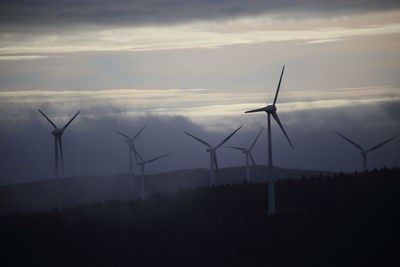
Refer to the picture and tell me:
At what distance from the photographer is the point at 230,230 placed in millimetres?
94188

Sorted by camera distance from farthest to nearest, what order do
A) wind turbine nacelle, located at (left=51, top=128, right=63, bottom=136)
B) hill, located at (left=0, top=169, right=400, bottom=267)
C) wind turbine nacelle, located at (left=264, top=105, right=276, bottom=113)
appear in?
wind turbine nacelle, located at (left=51, top=128, right=63, bottom=136) < wind turbine nacelle, located at (left=264, top=105, right=276, bottom=113) < hill, located at (left=0, top=169, right=400, bottom=267)

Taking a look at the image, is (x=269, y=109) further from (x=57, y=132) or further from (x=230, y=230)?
(x=57, y=132)

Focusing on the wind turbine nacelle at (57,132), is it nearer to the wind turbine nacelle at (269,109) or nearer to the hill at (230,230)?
the hill at (230,230)

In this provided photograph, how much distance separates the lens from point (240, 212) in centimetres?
10869

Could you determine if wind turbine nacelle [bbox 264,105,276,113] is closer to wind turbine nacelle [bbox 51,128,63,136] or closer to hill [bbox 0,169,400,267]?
hill [bbox 0,169,400,267]

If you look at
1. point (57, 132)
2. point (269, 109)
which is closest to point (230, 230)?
point (269, 109)

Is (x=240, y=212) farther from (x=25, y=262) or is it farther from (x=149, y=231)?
(x=25, y=262)

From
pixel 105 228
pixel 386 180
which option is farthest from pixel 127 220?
pixel 386 180

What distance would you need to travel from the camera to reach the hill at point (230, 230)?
275 ft

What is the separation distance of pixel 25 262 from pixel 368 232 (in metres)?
35.5

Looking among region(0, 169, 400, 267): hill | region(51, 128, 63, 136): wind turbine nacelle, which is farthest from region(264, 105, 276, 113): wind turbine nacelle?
region(51, 128, 63, 136): wind turbine nacelle

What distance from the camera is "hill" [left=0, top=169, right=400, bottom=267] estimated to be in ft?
275

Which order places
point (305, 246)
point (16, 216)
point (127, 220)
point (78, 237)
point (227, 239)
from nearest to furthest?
point (305, 246) < point (227, 239) < point (78, 237) < point (127, 220) < point (16, 216)

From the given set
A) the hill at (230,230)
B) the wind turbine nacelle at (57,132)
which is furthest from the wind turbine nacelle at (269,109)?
the wind turbine nacelle at (57,132)
